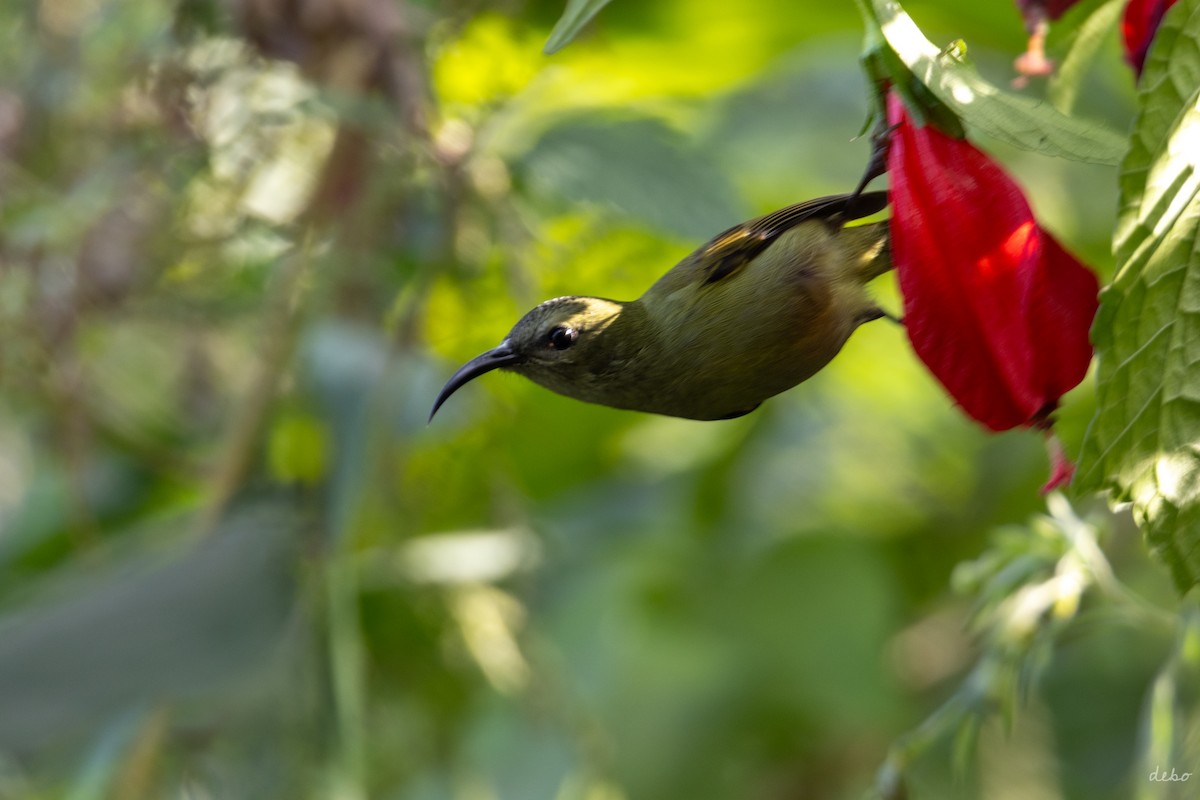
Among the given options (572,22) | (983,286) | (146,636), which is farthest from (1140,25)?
(146,636)

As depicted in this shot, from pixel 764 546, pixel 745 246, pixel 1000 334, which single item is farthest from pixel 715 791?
pixel 1000 334

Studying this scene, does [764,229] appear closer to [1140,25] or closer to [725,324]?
[725,324]

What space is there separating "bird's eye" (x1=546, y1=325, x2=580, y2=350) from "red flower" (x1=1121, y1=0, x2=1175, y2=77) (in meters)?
0.36

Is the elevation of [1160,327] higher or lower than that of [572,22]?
lower

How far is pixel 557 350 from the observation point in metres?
0.84

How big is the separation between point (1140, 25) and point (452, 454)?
1209 mm

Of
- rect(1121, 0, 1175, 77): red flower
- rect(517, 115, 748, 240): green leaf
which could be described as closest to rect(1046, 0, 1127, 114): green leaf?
rect(1121, 0, 1175, 77): red flower

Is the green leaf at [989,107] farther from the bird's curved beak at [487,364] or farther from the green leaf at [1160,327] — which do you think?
the bird's curved beak at [487,364]

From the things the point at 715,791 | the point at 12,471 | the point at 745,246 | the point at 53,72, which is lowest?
the point at 715,791

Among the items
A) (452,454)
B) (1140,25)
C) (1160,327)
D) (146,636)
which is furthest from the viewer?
(452,454)

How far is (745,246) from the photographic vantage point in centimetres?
84

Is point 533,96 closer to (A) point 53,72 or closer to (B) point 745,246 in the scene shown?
(A) point 53,72

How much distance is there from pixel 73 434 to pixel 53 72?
0.44 m

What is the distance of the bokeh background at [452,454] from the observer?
4.65 ft
